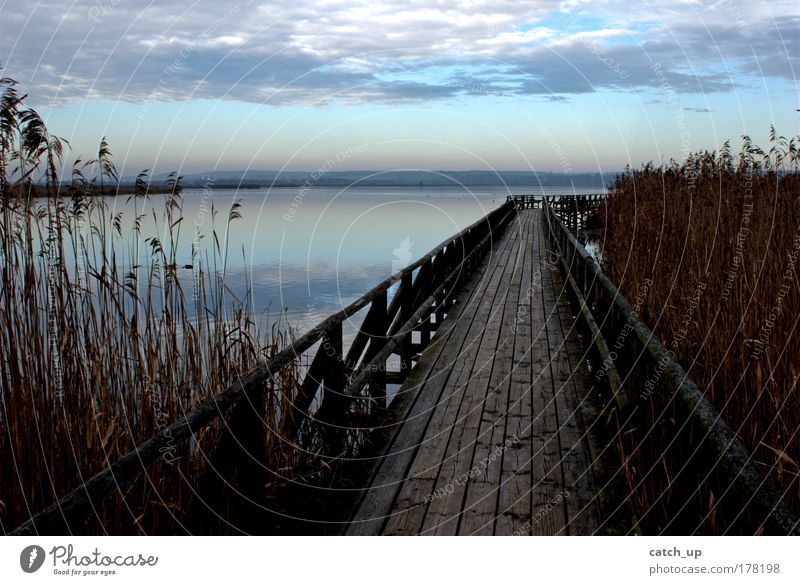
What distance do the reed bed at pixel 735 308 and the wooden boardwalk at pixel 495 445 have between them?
0.53 meters

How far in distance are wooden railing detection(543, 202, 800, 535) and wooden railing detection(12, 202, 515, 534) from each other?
1.86 meters

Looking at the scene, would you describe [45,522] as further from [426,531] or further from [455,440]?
[455,440]

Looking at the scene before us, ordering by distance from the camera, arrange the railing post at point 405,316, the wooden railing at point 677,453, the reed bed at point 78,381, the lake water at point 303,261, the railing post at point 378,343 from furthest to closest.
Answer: the lake water at point 303,261, the railing post at point 405,316, the railing post at point 378,343, the reed bed at point 78,381, the wooden railing at point 677,453

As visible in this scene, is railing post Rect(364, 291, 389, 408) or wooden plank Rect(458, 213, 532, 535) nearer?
wooden plank Rect(458, 213, 532, 535)

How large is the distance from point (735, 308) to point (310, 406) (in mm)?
3175

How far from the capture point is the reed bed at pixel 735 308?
3513 mm

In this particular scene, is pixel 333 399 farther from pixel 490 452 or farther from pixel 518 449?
pixel 518 449

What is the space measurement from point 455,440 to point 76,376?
260 cm

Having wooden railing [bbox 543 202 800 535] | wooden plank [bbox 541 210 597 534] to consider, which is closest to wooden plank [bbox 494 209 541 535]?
wooden plank [bbox 541 210 597 534]

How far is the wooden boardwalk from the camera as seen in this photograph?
3713mm

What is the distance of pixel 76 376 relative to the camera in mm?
3941

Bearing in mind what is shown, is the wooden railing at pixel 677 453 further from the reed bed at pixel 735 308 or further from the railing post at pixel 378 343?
the railing post at pixel 378 343

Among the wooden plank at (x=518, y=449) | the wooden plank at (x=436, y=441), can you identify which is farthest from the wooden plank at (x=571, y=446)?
the wooden plank at (x=436, y=441)

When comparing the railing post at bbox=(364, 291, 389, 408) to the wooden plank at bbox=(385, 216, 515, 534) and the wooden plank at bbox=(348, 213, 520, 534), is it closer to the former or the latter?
the wooden plank at bbox=(348, 213, 520, 534)
